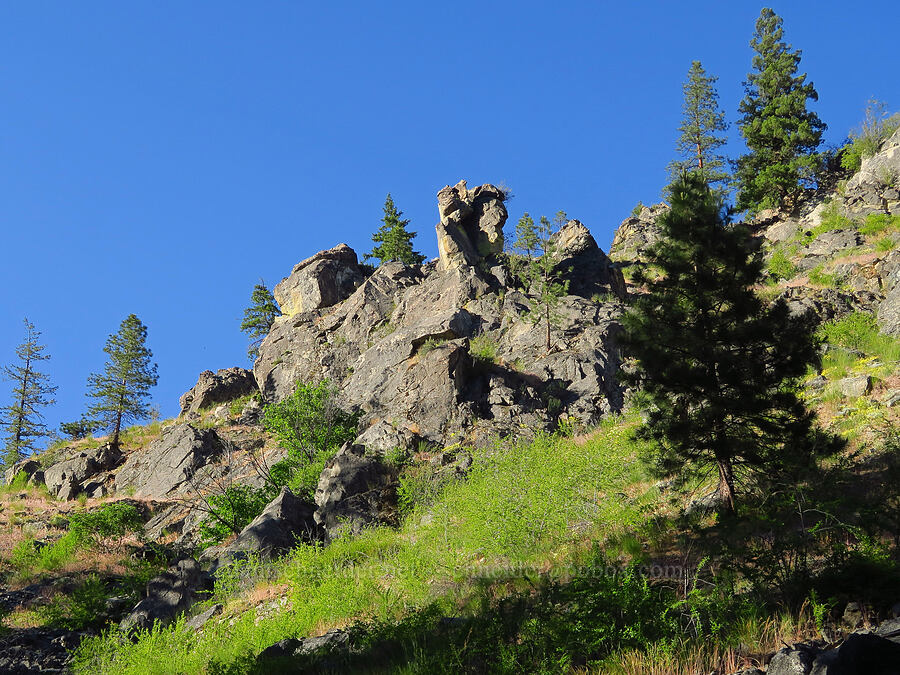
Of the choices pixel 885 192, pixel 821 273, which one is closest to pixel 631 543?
pixel 821 273

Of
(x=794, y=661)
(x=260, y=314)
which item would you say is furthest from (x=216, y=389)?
(x=794, y=661)

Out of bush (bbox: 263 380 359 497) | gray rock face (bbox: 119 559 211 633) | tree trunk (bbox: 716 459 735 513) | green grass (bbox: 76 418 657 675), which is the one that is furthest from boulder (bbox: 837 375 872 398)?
bush (bbox: 263 380 359 497)

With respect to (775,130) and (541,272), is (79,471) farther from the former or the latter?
(775,130)

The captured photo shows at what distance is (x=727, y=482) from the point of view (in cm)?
1327

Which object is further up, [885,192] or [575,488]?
[885,192]

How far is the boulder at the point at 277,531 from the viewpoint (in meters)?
20.9

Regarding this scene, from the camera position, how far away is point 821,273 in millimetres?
35438

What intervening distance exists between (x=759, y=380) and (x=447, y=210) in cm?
3933

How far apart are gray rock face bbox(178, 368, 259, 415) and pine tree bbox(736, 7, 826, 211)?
45.8m

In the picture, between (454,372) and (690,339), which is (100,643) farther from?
(454,372)

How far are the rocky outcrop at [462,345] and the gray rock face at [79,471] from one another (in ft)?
38.4

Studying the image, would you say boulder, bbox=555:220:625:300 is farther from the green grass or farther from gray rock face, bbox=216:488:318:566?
the green grass

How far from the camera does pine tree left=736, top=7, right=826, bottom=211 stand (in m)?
50.8

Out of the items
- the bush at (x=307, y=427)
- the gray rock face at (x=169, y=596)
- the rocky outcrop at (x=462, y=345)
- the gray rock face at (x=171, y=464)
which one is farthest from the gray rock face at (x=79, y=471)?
the gray rock face at (x=169, y=596)
